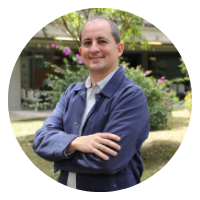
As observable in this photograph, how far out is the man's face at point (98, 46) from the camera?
1.73m

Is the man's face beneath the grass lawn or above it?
above

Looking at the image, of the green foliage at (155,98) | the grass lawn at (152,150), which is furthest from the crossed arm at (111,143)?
the green foliage at (155,98)

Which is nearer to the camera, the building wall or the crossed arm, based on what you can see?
the crossed arm

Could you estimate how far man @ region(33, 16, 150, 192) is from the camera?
1.59 metres

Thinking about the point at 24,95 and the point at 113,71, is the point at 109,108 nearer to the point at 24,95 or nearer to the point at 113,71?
the point at 113,71

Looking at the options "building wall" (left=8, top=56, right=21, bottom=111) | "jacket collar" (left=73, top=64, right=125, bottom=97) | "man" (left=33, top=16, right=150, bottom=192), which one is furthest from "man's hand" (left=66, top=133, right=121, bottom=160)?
"building wall" (left=8, top=56, right=21, bottom=111)

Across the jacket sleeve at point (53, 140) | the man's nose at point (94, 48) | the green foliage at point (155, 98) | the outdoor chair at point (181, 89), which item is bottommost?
the outdoor chair at point (181, 89)

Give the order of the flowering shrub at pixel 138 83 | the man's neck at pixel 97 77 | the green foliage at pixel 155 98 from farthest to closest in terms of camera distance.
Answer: the green foliage at pixel 155 98 < the flowering shrub at pixel 138 83 < the man's neck at pixel 97 77

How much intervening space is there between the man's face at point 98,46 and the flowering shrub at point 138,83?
3685mm

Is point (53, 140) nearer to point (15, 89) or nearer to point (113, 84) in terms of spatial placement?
point (113, 84)

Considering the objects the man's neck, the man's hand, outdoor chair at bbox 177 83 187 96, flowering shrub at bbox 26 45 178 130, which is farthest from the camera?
outdoor chair at bbox 177 83 187 96

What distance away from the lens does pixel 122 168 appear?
1630 mm

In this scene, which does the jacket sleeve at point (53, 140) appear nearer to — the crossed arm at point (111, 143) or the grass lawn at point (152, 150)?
the crossed arm at point (111, 143)

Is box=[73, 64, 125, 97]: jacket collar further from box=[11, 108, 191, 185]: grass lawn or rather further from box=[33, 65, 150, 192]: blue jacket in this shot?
box=[11, 108, 191, 185]: grass lawn
